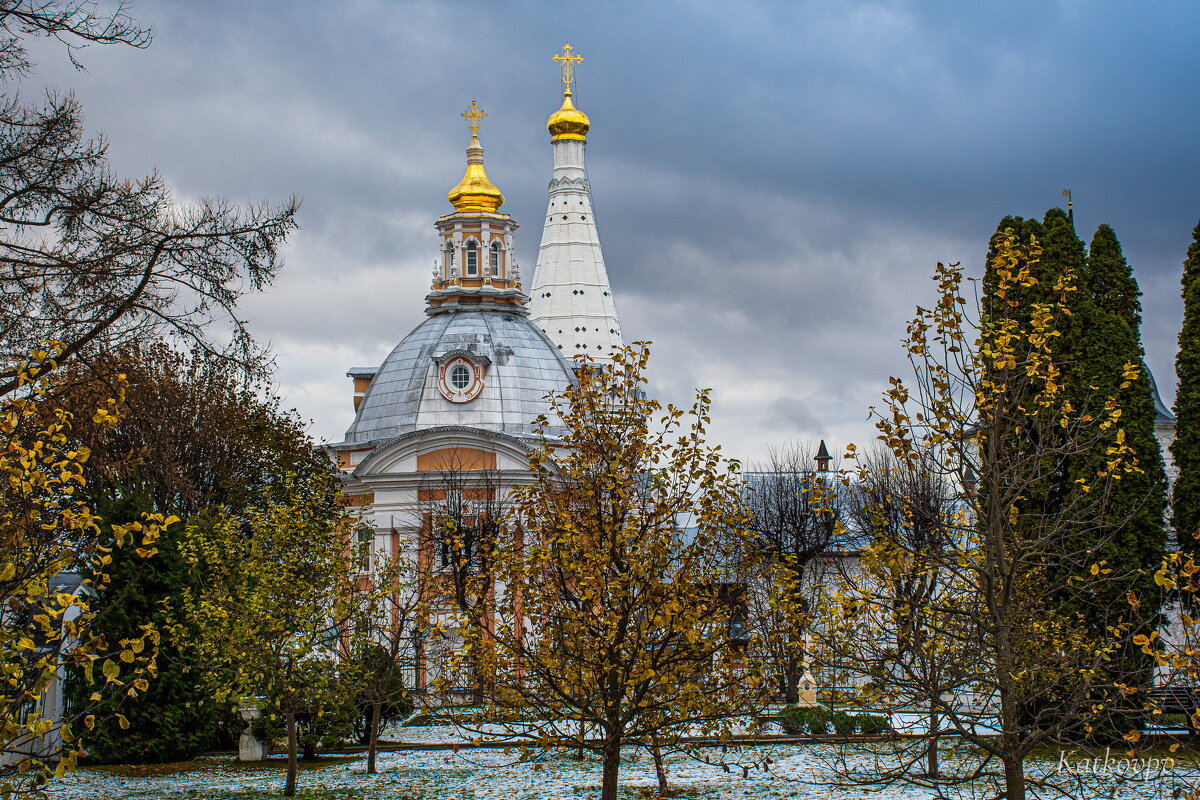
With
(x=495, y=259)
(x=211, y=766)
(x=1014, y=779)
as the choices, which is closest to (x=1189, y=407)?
(x=1014, y=779)

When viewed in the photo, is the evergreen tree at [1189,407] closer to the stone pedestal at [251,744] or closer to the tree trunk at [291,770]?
the tree trunk at [291,770]

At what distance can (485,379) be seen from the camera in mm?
46312

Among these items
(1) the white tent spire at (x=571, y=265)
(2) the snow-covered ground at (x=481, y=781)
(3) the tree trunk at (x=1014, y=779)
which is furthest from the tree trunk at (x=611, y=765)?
(1) the white tent spire at (x=571, y=265)

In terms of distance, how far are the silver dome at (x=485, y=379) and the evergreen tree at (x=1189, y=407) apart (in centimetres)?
2601

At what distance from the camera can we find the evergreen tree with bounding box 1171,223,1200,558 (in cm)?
2119

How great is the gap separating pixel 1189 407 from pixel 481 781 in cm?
1279

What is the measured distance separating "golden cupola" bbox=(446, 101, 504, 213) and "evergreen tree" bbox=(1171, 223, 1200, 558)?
3453cm

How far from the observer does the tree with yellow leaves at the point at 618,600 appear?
12.8m

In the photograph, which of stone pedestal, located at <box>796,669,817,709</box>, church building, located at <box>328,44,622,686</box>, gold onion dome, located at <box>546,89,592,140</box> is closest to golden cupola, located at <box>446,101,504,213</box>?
church building, located at <box>328,44,622,686</box>

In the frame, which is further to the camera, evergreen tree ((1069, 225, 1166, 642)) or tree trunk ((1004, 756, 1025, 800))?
evergreen tree ((1069, 225, 1166, 642))

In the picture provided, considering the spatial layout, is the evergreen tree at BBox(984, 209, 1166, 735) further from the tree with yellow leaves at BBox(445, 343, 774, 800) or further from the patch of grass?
the patch of grass

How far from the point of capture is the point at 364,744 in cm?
2497

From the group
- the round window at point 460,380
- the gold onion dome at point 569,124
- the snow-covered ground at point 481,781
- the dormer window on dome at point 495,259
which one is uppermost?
the gold onion dome at point 569,124

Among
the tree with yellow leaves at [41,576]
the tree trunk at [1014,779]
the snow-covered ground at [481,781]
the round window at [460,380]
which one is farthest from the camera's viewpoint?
the round window at [460,380]
